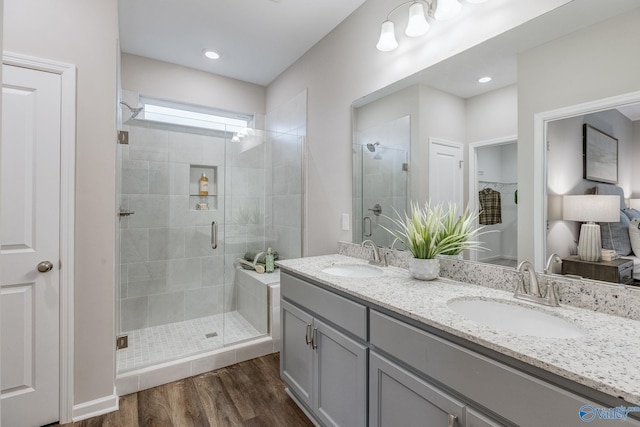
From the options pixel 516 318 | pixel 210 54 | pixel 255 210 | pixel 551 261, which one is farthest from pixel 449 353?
pixel 210 54

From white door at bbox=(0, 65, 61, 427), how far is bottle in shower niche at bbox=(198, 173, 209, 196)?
1.28 metres

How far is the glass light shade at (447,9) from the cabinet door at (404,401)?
1.65 meters

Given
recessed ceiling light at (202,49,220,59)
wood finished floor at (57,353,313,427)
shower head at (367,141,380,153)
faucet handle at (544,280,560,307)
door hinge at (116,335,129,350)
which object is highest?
recessed ceiling light at (202,49,220,59)

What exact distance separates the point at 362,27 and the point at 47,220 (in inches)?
89.9

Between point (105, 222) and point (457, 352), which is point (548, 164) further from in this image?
point (105, 222)

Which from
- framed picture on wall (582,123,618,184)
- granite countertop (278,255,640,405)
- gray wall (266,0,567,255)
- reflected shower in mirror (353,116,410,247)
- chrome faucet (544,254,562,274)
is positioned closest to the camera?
granite countertop (278,255,640,405)

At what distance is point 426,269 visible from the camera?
153 cm

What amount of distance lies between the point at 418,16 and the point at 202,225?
7.81 feet

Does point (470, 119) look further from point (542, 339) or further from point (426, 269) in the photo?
point (542, 339)

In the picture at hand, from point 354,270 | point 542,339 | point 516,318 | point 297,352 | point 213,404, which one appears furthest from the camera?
point 354,270

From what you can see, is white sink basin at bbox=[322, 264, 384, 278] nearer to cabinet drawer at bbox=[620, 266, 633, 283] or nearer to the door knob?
cabinet drawer at bbox=[620, 266, 633, 283]

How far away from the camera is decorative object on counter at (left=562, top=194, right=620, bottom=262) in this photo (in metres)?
1.13

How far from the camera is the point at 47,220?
5.51 feet

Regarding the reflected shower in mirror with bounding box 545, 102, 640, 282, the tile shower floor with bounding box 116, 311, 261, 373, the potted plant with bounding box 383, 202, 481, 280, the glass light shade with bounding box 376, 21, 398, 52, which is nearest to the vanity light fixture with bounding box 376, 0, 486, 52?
the glass light shade with bounding box 376, 21, 398, 52
